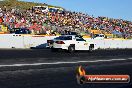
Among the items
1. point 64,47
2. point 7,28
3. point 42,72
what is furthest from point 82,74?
point 7,28

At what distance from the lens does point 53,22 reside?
4891cm

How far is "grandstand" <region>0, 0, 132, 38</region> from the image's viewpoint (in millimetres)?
41516

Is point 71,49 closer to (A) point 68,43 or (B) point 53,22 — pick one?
(A) point 68,43

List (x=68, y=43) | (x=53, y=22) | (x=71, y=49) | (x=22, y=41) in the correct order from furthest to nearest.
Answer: (x=53, y=22) < (x=22, y=41) < (x=71, y=49) < (x=68, y=43)

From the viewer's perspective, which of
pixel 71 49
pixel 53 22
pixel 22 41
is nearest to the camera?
pixel 71 49

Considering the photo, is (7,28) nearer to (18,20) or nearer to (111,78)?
(18,20)

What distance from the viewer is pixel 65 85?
12305 mm

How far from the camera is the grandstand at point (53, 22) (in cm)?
4152

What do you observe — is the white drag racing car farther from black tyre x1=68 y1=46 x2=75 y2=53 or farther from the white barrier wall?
the white barrier wall

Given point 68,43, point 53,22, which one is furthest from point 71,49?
point 53,22

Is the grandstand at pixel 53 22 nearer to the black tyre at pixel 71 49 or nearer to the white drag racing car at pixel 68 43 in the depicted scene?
the white drag racing car at pixel 68 43

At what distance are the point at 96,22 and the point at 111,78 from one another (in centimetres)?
5446

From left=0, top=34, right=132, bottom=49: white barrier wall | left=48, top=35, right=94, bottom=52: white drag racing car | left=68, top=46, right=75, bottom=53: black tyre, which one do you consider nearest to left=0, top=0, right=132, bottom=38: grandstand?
left=0, top=34, right=132, bottom=49: white barrier wall

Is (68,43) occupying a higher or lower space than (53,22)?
higher
